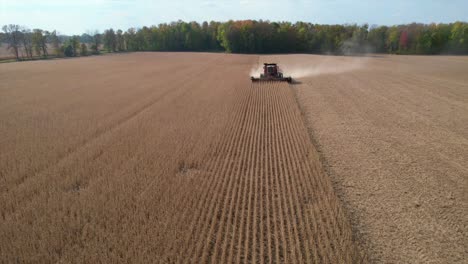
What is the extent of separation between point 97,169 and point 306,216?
754 centimetres

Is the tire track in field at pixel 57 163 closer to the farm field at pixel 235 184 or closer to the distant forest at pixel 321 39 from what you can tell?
the farm field at pixel 235 184

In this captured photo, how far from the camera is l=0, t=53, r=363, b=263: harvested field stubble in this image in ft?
22.4

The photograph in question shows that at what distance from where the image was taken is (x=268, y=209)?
827 cm

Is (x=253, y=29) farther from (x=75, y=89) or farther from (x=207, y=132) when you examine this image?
(x=207, y=132)

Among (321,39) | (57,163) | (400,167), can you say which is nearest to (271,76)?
(400,167)

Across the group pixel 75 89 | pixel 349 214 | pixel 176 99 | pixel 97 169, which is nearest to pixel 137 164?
pixel 97 169

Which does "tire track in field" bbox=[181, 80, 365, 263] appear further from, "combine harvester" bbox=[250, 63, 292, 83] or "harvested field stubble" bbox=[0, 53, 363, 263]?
"combine harvester" bbox=[250, 63, 292, 83]

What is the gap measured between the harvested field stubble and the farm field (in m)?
0.04

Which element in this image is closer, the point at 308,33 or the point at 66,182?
the point at 66,182

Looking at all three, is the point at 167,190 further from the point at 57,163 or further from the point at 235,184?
the point at 57,163

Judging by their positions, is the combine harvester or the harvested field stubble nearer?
the harvested field stubble

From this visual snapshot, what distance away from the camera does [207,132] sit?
48.2 feet

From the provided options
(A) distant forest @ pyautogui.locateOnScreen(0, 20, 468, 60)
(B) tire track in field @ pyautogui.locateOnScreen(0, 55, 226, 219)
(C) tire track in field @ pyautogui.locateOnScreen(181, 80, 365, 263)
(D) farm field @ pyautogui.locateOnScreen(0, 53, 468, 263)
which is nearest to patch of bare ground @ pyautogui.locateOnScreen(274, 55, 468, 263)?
(D) farm field @ pyautogui.locateOnScreen(0, 53, 468, 263)

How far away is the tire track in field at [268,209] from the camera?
21.9ft
